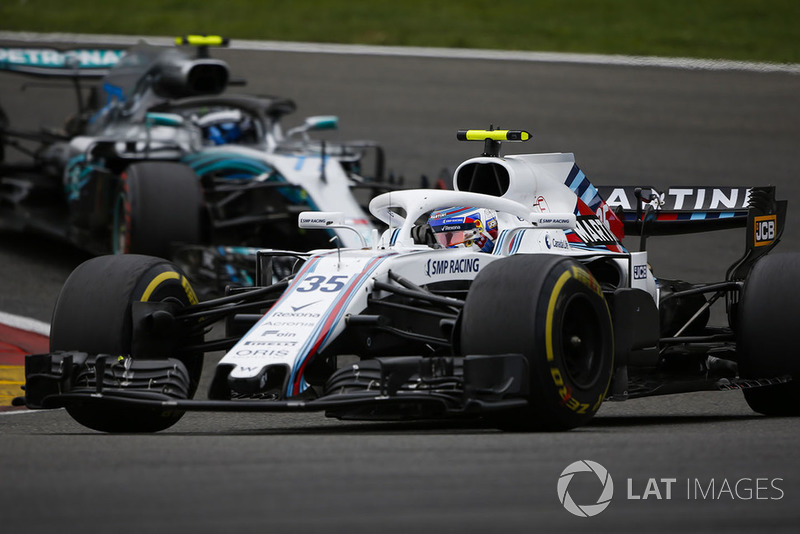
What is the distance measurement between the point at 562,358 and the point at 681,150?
12077mm

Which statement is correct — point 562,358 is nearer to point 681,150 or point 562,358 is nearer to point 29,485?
point 29,485

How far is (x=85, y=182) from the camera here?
1445cm

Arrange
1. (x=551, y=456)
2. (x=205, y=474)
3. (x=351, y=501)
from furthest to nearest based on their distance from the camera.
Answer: (x=551, y=456) < (x=205, y=474) < (x=351, y=501)

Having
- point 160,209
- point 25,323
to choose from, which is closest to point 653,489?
point 25,323

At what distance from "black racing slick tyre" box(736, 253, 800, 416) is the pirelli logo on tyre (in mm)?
903

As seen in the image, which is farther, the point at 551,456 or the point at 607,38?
the point at 607,38

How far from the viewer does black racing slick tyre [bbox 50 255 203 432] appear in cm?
767

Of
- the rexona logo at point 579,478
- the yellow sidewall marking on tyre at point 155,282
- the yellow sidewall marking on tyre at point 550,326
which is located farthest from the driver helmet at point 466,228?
the rexona logo at point 579,478

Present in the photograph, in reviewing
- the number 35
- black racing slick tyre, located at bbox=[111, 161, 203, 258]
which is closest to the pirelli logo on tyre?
the number 35

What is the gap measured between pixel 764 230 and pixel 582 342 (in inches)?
114

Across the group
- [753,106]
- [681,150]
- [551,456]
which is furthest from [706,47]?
[551,456]

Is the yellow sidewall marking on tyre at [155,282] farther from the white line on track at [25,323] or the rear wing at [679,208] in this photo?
the white line on track at [25,323]

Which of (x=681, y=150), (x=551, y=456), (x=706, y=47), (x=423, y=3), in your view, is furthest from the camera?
(x=423, y=3)

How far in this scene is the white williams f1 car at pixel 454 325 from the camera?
6871mm
